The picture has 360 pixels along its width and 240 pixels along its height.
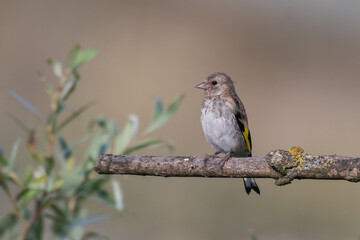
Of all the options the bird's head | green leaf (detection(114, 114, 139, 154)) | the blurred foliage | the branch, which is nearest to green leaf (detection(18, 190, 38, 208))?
the blurred foliage

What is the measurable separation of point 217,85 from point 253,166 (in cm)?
243

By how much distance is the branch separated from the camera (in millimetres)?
3334

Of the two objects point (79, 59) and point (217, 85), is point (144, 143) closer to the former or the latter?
point (79, 59)

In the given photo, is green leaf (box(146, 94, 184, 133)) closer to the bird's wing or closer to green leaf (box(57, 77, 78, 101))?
green leaf (box(57, 77, 78, 101))

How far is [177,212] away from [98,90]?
12.2 ft

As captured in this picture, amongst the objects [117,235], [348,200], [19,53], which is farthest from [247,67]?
[117,235]

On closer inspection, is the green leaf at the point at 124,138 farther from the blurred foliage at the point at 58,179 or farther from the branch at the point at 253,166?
the branch at the point at 253,166

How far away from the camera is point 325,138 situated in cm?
1348

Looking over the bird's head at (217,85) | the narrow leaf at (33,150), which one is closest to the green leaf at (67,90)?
the narrow leaf at (33,150)

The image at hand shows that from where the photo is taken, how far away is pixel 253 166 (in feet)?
11.7

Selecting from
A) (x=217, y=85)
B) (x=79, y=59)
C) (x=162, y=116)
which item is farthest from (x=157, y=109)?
(x=217, y=85)

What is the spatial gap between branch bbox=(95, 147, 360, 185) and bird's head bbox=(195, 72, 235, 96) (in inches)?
85.2

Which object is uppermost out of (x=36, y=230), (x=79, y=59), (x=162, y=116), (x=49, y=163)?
(x=79, y=59)

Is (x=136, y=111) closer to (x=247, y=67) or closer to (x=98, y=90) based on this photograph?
(x=98, y=90)
